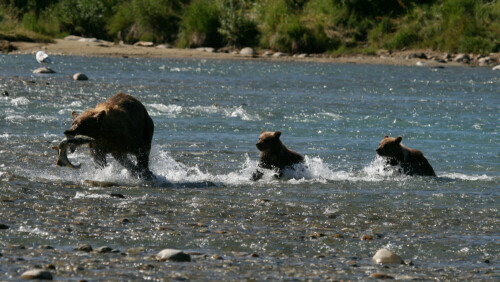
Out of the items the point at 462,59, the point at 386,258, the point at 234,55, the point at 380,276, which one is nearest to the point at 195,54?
the point at 234,55

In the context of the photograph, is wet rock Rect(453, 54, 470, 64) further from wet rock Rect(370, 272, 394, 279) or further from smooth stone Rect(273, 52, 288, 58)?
wet rock Rect(370, 272, 394, 279)

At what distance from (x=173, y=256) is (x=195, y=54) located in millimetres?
32174

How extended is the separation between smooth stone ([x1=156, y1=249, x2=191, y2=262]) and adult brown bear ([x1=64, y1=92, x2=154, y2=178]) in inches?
133

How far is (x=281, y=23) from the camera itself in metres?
40.3

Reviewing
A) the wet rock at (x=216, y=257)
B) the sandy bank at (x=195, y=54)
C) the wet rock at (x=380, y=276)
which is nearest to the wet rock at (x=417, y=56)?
the sandy bank at (x=195, y=54)

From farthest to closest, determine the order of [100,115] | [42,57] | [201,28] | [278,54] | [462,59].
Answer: [201,28] < [278,54] < [462,59] < [42,57] < [100,115]

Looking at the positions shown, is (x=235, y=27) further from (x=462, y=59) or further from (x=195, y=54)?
(x=462, y=59)

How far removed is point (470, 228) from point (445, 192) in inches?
76.5

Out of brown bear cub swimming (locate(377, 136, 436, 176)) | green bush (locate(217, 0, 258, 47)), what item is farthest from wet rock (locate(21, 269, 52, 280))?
green bush (locate(217, 0, 258, 47))

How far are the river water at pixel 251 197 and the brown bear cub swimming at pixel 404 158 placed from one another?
0.20 m

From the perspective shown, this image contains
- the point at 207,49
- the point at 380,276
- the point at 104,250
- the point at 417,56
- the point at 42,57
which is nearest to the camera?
the point at 380,276

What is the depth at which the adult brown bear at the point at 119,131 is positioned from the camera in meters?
9.36

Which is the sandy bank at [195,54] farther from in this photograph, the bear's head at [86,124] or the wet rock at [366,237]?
the wet rock at [366,237]

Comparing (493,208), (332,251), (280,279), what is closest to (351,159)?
(493,208)
